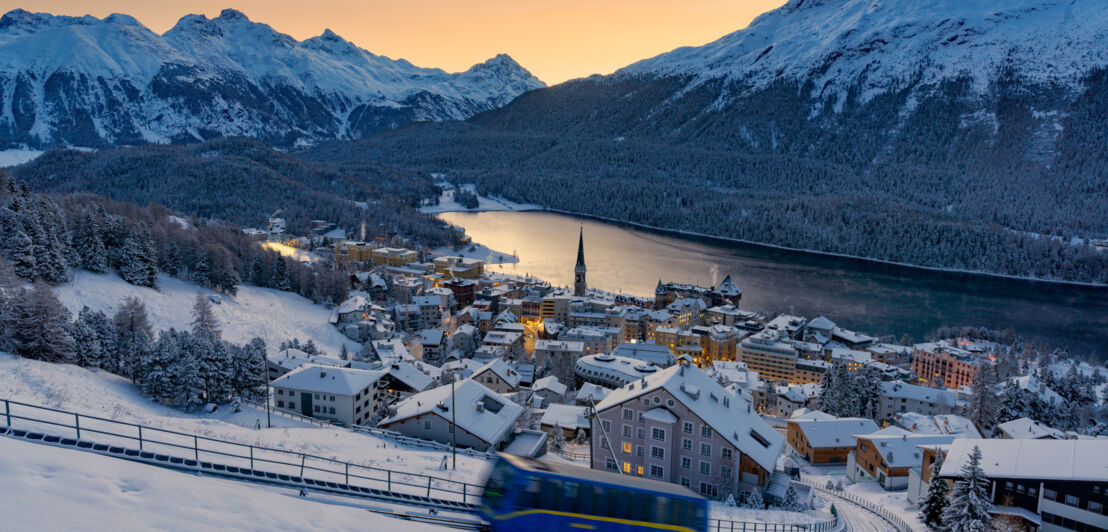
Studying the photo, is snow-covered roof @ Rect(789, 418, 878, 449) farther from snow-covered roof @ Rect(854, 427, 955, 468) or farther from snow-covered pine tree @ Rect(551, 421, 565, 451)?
snow-covered pine tree @ Rect(551, 421, 565, 451)

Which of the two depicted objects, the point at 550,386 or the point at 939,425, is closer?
the point at 939,425

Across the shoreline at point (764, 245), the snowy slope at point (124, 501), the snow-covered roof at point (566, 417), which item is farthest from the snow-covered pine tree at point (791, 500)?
the shoreline at point (764, 245)

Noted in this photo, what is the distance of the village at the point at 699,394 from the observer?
18.4 metres

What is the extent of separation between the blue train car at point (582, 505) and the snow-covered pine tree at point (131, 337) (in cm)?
1869

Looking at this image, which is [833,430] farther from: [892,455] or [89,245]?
[89,245]

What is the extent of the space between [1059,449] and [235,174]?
12429cm

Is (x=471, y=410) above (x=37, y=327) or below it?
below

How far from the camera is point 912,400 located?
127 feet

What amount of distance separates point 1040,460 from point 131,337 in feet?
108

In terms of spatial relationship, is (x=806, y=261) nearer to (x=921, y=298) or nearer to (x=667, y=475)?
(x=921, y=298)

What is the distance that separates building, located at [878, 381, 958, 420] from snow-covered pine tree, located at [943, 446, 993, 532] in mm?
24948

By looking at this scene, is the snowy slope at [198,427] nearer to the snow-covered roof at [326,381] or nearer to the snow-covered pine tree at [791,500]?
the snow-covered roof at [326,381]

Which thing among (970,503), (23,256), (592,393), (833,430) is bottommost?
(592,393)

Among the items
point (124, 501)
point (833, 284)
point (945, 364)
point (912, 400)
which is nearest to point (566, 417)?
point (124, 501)
